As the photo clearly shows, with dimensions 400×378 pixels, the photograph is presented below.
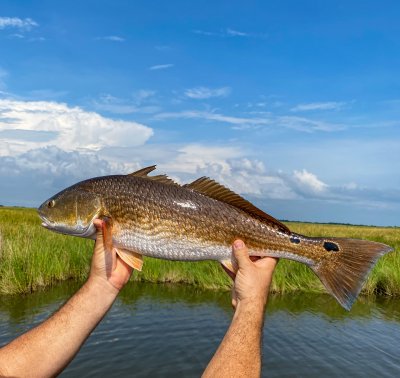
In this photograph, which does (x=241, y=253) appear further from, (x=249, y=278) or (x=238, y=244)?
(x=249, y=278)

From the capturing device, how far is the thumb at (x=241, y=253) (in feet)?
10.9

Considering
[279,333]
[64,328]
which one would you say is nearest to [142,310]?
[279,333]

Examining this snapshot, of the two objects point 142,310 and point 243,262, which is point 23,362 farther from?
point 142,310

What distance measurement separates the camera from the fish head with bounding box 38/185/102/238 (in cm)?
383

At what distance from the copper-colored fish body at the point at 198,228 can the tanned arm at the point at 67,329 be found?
0.18 meters

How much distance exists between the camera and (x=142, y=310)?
12820 millimetres

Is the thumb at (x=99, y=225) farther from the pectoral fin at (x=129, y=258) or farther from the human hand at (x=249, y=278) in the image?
the human hand at (x=249, y=278)

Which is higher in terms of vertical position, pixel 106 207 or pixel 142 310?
pixel 106 207

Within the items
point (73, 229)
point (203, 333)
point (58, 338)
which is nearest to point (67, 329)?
point (58, 338)

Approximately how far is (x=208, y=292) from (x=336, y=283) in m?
12.1

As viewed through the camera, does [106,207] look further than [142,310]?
No

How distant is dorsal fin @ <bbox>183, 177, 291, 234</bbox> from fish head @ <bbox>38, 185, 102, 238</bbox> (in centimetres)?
83

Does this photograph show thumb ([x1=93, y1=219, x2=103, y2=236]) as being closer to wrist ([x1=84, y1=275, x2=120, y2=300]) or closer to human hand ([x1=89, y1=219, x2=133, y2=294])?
human hand ([x1=89, y1=219, x2=133, y2=294])

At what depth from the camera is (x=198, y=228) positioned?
3654 mm
